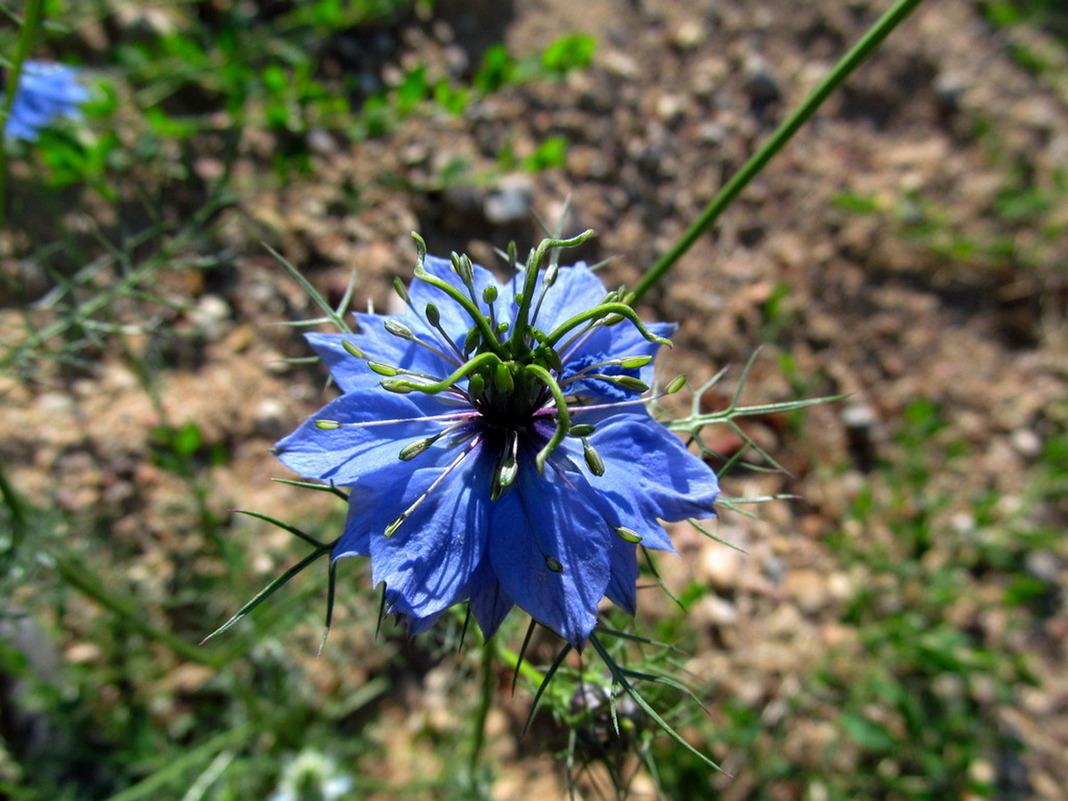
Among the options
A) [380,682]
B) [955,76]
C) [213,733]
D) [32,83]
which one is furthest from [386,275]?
[955,76]

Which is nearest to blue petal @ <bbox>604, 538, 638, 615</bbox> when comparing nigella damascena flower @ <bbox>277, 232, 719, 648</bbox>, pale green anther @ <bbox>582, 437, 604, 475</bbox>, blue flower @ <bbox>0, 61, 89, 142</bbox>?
nigella damascena flower @ <bbox>277, 232, 719, 648</bbox>

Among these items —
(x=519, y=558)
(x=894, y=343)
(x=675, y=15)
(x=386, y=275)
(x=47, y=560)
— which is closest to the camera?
(x=519, y=558)

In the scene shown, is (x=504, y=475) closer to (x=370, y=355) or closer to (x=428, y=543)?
(x=428, y=543)

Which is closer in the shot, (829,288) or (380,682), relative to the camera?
(380,682)

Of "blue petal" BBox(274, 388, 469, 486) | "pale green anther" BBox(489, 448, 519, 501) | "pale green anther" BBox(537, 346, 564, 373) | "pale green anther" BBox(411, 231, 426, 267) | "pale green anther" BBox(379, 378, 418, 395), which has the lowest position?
"pale green anther" BBox(489, 448, 519, 501)

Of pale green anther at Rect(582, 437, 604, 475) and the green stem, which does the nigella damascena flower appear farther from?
the green stem

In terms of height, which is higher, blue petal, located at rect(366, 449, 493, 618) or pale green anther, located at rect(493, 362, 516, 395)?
pale green anther, located at rect(493, 362, 516, 395)

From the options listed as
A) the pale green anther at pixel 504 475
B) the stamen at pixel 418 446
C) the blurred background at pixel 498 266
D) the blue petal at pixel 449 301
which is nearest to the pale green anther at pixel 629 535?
the pale green anther at pixel 504 475

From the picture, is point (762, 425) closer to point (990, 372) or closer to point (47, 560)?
point (990, 372)
